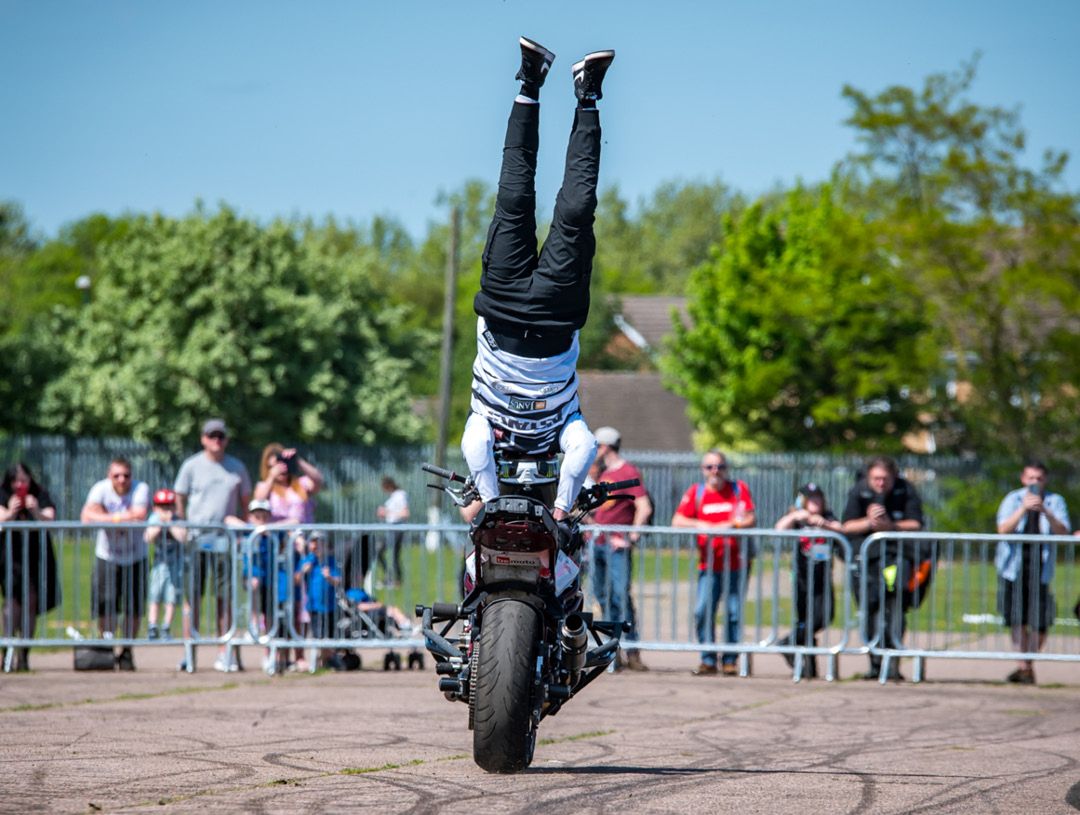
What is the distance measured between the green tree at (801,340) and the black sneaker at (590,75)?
27355 mm

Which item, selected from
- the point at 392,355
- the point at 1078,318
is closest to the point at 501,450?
the point at 1078,318

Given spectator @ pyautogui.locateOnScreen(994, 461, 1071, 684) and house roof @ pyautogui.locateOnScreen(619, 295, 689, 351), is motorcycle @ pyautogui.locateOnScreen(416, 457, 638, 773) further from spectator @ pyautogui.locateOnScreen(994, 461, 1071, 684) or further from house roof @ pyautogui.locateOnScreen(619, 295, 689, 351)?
house roof @ pyautogui.locateOnScreen(619, 295, 689, 351)

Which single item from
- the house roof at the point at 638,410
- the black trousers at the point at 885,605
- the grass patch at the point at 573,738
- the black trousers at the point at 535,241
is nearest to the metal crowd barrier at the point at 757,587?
the black trousers at the point at 885,605

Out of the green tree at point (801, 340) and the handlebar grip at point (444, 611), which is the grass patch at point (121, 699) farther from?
the green tree at point (801, 340)

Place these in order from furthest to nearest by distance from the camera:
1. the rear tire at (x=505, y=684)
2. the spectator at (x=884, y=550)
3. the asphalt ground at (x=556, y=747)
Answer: the spectator at (x=884, y=550)
the rear tire at (x=505, y=684)
the asphalt ground at (x=556, y=747)

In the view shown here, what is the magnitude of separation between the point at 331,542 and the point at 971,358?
23478mm

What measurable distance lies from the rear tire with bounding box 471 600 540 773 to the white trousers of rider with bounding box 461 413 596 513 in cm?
57

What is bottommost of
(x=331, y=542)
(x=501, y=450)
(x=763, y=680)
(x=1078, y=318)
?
(x=763, y=680)

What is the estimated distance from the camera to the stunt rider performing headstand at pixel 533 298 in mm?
6383

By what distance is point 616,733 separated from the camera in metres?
8.43

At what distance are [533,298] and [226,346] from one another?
3396cm

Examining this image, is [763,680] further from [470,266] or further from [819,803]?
[470,266]

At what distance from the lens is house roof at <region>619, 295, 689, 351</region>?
74688 millimetres

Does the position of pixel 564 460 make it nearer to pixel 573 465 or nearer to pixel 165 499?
pixel 573 465
